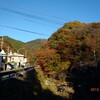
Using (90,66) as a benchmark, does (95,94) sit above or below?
below

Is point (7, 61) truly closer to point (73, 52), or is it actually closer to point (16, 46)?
point (73, 52)

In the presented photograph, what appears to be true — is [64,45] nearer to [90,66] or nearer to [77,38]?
[77,38]

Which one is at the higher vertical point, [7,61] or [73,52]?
[73,52]

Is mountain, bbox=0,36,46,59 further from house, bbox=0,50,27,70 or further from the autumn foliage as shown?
the autumn foliage

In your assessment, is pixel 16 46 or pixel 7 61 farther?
pixel 16 46

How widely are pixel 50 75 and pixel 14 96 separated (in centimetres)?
1910

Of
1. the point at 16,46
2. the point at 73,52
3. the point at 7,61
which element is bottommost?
the point at 7,61

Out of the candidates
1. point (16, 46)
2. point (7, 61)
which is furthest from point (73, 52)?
point (16, 46)

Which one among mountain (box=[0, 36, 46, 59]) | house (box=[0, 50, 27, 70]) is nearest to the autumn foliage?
house (box=[0, 50, 27, 70])

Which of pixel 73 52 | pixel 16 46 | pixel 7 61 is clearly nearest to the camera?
pixel 73 52

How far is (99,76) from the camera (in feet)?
66.9

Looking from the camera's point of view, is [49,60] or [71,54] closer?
[49,60]

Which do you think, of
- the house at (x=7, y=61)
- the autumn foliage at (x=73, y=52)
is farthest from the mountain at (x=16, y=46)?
the autumn foliage at (x=73, y=52)

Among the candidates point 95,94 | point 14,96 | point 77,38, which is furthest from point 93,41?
point 14,96
